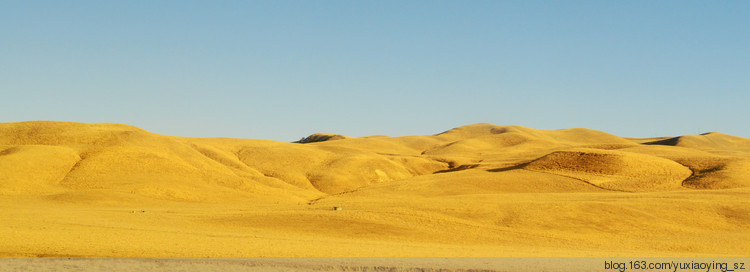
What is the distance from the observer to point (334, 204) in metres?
42.9

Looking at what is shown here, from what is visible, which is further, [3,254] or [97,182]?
[97,182]

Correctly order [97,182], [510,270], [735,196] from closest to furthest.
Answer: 1. [510,270]
2. [735,196]
3. [97,182]

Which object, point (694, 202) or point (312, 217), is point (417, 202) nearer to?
point (312, 217)

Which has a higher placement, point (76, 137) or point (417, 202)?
point (76, 137)

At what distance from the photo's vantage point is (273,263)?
689 inches

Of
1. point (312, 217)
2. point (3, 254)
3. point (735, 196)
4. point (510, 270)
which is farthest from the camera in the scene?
point (735, 196)

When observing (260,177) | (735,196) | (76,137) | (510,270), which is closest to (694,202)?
(735,196)

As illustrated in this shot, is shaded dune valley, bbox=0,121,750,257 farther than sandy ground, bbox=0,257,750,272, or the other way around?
shaded dune valley, bbox=0,121,750,257

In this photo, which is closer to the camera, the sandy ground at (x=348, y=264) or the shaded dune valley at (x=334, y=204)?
the sandy ground at (x=348, y=264)

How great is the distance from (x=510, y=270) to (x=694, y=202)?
87.9 feet

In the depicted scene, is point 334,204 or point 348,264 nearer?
point 348,264

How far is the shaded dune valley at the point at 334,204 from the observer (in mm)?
24594

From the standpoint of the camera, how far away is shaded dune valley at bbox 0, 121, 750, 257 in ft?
80.7

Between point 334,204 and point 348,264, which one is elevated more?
point 348,264
